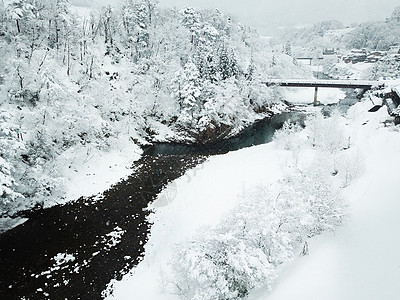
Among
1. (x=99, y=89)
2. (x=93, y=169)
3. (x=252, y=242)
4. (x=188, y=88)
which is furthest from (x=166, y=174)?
(x=252, y=242)

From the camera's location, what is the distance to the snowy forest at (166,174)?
456 inches

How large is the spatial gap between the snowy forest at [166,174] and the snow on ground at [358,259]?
79 millimetres

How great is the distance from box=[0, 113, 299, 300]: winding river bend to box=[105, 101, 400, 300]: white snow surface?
3.69ft

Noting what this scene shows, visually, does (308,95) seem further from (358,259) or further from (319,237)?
(358,259)

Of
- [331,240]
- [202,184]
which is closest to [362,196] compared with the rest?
[331,240]

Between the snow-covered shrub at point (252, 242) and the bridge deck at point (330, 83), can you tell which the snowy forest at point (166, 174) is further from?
the bridge deck at point (330, 83)

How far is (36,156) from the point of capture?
76.1 ft

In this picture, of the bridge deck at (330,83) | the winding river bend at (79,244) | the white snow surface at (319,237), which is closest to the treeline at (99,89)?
the winding river bend at (79,244)

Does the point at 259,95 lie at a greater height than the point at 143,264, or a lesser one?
greater

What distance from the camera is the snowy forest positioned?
11578 mm

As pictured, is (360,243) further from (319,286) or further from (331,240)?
(319,286)

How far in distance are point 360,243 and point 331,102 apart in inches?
2482

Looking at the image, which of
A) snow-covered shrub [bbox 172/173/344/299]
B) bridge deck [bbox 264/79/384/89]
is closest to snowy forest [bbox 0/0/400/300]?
snow-covered shrub [bbox 172/173/344/299]

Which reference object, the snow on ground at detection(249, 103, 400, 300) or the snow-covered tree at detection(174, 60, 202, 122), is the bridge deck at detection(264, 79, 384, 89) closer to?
the snow-covered tree at detection(174, 60, 202, 122)
